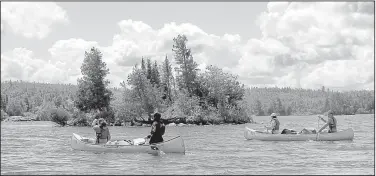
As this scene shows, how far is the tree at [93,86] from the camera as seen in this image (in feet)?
230


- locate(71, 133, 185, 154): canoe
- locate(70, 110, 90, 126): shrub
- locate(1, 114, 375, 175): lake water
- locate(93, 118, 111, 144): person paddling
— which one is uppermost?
locate(70, 110, 90, 126): shrub

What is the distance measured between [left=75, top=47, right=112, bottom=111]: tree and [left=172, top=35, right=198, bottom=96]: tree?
1380 centimetres

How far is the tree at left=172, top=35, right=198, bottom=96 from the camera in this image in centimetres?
8038

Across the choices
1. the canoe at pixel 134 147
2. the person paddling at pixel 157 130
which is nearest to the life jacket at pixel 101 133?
the canoe at pixel 134 147

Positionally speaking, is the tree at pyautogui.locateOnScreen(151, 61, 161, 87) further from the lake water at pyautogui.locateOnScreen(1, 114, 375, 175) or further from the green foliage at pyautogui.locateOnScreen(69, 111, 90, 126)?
Answer: the lake water at pyautogui.locateOnScreen(1, 114, 375, 175)

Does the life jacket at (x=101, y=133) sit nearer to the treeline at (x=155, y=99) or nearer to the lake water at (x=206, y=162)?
the lake water at (x=206, y=162)

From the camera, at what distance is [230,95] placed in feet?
265

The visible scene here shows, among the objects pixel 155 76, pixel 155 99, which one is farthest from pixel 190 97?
pixel 155 76

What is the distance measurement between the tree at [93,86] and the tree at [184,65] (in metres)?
13.8

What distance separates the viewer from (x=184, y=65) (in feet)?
266

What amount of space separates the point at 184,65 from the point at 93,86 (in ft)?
57.6

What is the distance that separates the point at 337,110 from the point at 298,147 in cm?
16836

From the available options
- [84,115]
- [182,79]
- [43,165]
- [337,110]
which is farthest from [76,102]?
[337,110]

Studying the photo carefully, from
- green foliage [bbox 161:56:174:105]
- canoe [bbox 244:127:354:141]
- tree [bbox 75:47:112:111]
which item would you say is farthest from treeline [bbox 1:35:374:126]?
canoe [bbox 244:127:354:141]
